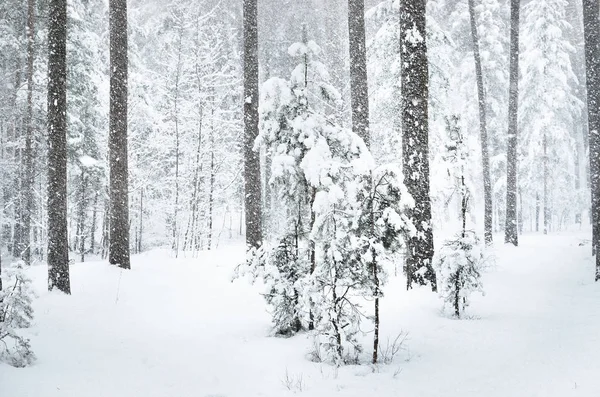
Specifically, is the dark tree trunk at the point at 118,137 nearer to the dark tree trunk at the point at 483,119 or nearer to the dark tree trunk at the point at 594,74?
the dark tree trunk at the point at 594,74

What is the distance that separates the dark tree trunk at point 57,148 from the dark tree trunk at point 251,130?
436 cm

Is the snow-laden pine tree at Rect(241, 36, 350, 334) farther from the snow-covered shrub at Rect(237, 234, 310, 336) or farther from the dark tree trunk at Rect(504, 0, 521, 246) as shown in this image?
the dark tree trunk at Rect(504, 0, 521, 246)

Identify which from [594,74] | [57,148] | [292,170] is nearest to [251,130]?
[57,148]

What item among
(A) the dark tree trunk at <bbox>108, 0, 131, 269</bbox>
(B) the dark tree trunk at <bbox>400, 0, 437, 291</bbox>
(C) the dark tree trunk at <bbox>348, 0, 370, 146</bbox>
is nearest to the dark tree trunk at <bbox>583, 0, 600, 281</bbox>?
(B) the dark tree trunk at <bbox>400, 0, 437, 291</bbox>

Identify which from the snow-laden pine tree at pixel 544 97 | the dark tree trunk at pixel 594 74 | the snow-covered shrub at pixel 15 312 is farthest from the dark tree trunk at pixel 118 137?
the snow-laden pine tree at pixel 544 97

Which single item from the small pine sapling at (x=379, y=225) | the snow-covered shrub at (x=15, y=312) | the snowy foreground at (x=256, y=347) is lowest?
the snowy foreground at (x=256, y=347)

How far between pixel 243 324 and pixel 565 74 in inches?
1216

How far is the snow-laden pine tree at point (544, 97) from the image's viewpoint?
2698 centimetres

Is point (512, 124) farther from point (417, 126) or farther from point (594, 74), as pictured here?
point (417, 126)

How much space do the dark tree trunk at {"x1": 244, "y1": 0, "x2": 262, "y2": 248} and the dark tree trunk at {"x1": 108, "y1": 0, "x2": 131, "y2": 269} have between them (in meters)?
3.06

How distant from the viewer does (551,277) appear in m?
12.8

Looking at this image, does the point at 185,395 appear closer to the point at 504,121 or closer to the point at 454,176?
the point at 454,176

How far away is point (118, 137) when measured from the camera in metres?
10.8

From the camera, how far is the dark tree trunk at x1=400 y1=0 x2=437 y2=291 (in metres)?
8.98
